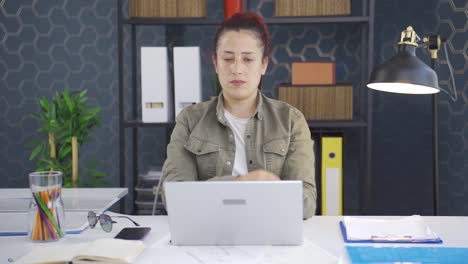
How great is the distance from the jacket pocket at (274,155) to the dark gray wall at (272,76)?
0.99 meters

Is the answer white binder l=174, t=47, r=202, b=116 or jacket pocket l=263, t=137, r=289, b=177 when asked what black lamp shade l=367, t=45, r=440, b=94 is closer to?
jacket pocket l=263, t=137, r=289, b=177

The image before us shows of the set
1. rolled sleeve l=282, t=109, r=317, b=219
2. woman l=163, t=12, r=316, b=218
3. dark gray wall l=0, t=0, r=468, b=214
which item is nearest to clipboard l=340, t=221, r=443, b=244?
rolled sleeve l=282, t=109, r=317, b=219

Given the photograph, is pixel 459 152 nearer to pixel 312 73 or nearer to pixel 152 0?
pixel 312 73

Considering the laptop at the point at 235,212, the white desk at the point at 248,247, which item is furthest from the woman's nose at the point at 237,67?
the laptop at the point at 235,212

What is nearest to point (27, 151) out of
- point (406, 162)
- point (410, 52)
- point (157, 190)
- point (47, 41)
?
point (47, 41)

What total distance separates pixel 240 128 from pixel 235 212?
0.72 metres

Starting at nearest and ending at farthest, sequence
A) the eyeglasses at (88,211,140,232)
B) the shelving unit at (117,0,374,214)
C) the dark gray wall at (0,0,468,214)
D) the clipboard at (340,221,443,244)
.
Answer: the clipboard at (340,221,443,244) → the eyeglasses at (88,211,140,232) → the shelving unit at (117,0,374,214) → the dark gray wall at (0,0,468,214)

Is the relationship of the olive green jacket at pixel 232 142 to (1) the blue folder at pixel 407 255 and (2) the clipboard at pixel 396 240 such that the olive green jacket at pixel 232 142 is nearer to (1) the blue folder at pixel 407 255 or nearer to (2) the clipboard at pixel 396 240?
(2) the clipboard at pixel 396 240

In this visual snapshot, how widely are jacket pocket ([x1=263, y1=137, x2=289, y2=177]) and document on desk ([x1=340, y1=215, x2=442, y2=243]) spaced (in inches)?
16.1

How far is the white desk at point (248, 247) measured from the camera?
1335 mm

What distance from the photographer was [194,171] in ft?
6.57

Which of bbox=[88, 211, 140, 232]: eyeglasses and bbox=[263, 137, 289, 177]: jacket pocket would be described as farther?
bbox=[263, 137, 289, 177]: jacket pocket

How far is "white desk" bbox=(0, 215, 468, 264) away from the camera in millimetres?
1335

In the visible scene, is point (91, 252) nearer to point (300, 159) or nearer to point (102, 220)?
point (102, 220)
